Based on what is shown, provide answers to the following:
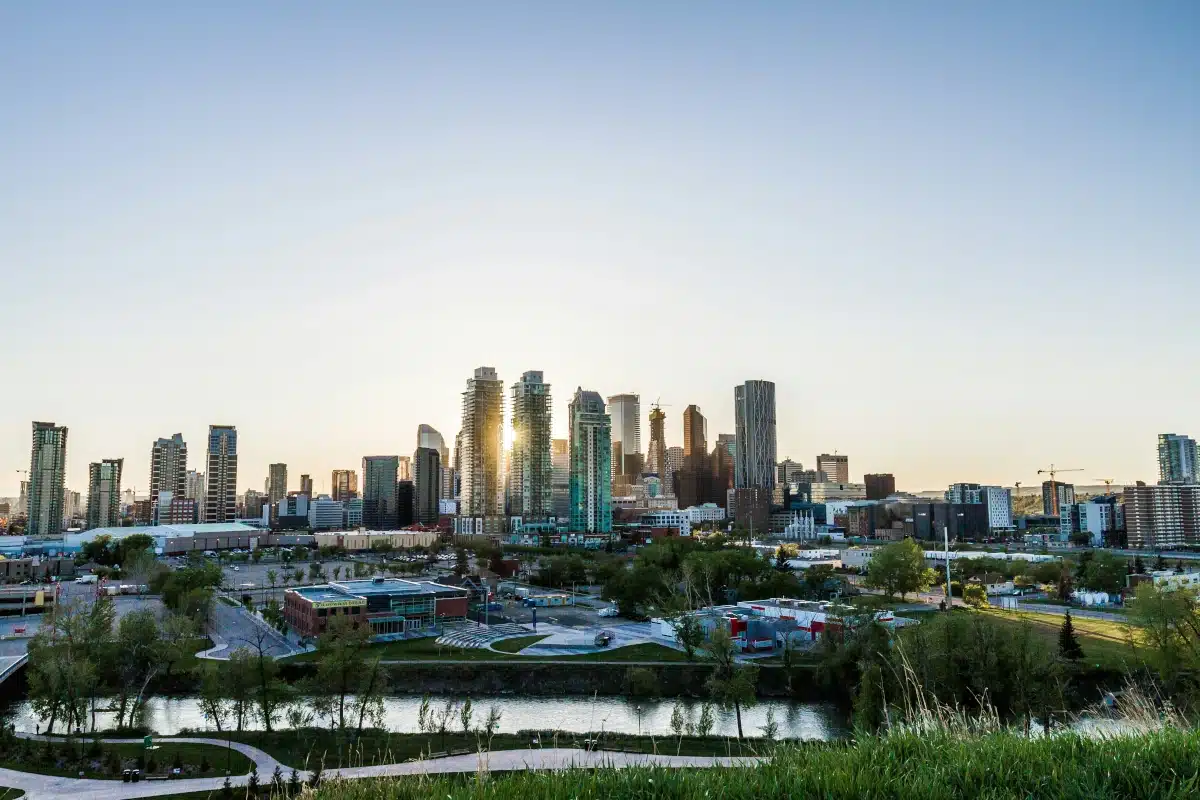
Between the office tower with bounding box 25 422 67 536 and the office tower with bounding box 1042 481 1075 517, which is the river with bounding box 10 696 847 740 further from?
the office tower with bounding box 1042 481 1075 517

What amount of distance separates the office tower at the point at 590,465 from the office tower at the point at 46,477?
75.8 metres

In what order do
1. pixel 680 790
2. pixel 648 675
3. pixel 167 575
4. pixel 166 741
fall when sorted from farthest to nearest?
pixel 167 575 → pixel 648 675 → pixel 166 741 → pixel 680 790

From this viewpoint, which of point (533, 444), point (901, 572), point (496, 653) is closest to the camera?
point (496, 653)

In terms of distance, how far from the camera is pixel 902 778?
15.1 ft

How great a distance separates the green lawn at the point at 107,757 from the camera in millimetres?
19250

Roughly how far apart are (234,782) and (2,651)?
25752 millimetres

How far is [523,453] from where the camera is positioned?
13075 centimetres

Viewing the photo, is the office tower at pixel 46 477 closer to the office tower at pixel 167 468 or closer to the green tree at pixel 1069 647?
the office tower at pixel 167 468

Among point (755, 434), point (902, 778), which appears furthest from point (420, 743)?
point (755, 434)

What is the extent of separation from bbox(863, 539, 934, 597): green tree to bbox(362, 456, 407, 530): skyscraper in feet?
417

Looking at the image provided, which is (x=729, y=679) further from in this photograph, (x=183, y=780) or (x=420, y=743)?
(x=183, y=780)

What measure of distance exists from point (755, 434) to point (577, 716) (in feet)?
520

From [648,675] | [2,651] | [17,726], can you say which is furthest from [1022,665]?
[2,651]

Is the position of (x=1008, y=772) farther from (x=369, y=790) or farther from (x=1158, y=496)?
(x=1158, y=496)
